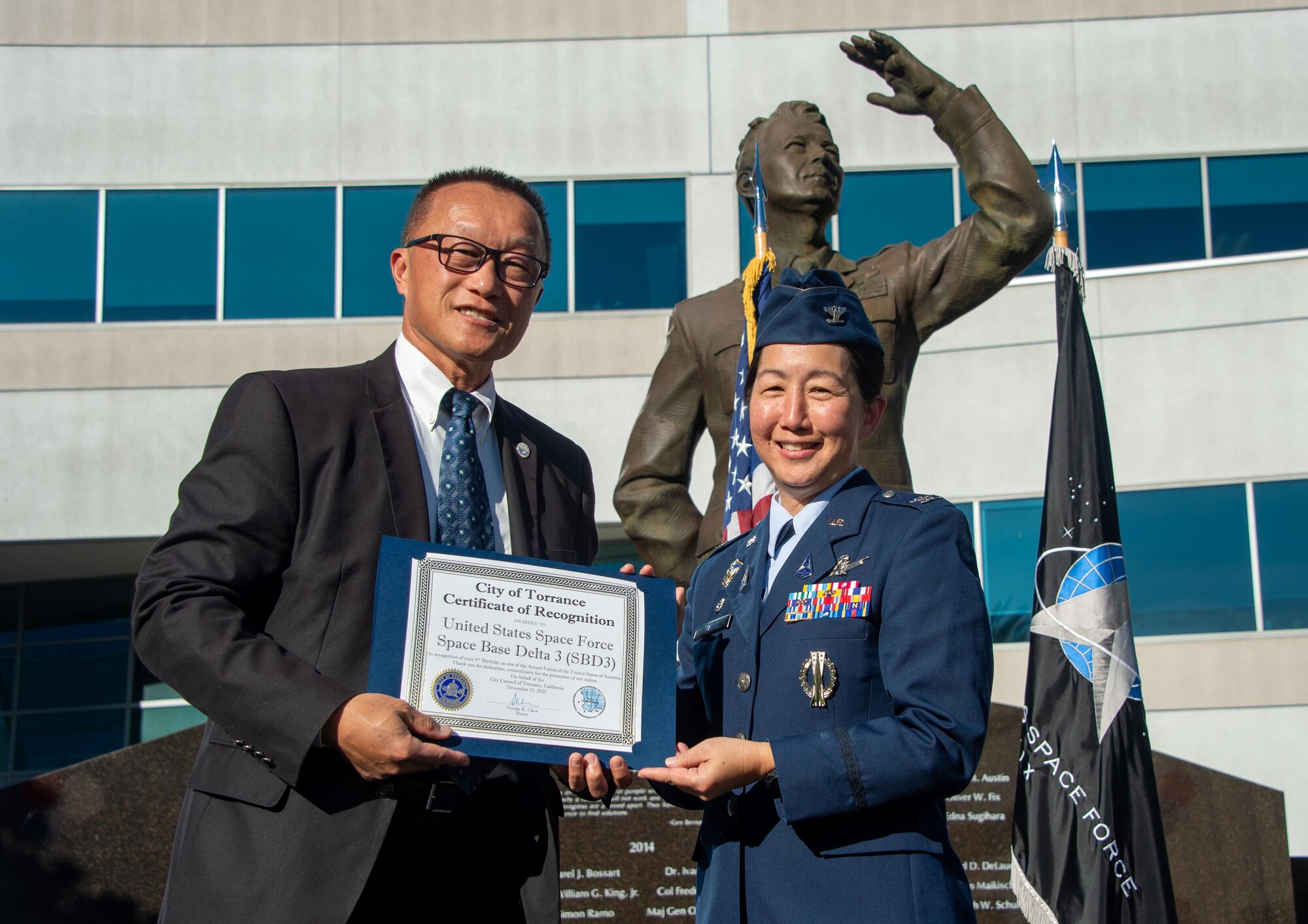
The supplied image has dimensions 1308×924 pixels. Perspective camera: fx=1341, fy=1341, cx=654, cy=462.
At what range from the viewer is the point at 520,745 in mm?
2109

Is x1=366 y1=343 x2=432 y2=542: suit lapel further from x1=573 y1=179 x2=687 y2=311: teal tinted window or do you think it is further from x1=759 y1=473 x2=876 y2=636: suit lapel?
x1=573 y1=179 x2=687 y2=311: teal tinted window

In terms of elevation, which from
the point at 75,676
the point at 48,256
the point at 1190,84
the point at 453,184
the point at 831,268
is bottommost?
the point at 75,676

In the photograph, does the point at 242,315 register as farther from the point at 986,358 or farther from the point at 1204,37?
the point at 1204,37

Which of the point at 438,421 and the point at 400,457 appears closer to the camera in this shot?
the point at 400,457

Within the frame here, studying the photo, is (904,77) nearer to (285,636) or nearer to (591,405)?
(285,636)

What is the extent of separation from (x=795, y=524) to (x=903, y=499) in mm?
197

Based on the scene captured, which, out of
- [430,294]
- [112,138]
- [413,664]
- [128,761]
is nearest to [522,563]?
[413,664]

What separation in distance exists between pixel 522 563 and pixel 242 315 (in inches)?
490

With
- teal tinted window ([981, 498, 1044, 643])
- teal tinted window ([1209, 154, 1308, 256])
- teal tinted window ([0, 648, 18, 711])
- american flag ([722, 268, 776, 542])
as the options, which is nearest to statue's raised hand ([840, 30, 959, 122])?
american flag ([722, 268, 776, 542])

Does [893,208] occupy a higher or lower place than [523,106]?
lower

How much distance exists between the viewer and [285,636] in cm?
220

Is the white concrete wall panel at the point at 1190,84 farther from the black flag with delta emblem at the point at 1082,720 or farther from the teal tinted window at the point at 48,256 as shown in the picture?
the teal tinted window at the point at 48,256

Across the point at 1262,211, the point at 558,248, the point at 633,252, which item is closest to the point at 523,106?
the point at 558,248

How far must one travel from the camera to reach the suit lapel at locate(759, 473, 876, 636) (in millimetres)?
2236
